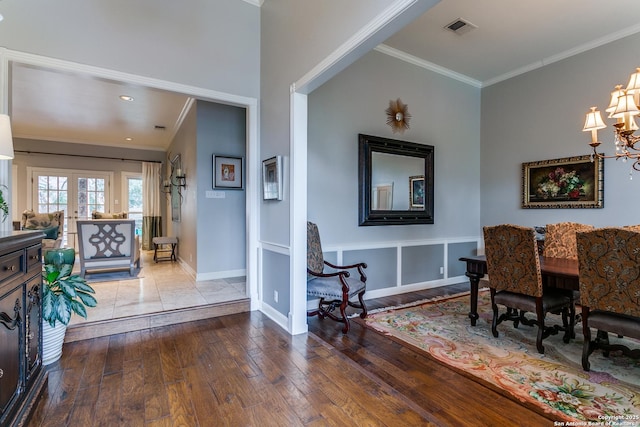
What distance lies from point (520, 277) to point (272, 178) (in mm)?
2389

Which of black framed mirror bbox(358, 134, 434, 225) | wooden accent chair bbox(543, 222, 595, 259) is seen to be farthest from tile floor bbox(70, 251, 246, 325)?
wooden accent chair bbox(543, 222, 595, 259)

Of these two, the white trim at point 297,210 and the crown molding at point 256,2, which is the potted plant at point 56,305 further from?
the crown molding at point 256,2

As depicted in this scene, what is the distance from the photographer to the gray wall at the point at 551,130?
367cm

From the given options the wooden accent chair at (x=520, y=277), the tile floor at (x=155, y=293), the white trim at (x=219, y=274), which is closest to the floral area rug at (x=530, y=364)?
the wooden accent chair at (x=520, y=277)

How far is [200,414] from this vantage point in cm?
175

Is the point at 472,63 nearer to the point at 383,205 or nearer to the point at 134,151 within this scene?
the point at 383,205

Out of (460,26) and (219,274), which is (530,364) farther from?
(219,274)

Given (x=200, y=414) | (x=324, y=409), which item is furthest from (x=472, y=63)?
(x=200, y=414)

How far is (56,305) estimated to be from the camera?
7.38 feet

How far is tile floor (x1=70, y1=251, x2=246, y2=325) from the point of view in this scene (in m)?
3.10

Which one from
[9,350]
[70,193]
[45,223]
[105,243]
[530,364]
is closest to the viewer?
[9,350]

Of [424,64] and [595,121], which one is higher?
[424,64]

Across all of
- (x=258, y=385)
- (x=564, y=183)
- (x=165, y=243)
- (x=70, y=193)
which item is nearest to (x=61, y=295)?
(x=258, y=385)

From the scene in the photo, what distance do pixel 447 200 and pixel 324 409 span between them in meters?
3.81
